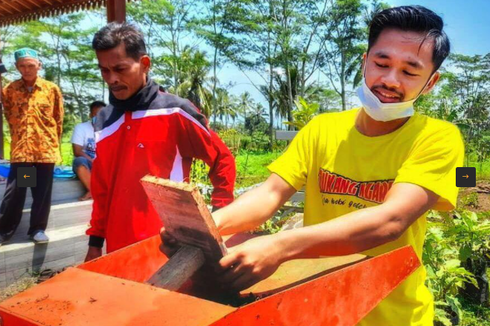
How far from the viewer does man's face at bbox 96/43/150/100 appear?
214cm

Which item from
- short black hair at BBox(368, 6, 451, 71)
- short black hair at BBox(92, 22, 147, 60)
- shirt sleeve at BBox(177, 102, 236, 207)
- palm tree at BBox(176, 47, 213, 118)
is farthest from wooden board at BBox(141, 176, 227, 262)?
palm tree at BBox(176, 47, 213, 118)

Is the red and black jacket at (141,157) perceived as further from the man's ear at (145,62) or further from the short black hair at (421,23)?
the short black hair at (421,23)

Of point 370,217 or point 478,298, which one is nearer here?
point 370,217

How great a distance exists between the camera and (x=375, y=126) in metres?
1.34

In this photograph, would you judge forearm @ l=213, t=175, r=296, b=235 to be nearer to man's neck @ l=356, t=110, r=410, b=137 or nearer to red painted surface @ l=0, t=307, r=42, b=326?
man's neck @ l=356, t=110, r=410, b=137

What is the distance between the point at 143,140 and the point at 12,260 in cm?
330

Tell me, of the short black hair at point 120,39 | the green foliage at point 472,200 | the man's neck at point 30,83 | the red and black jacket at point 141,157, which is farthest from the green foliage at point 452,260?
the green foliage at point 472,200

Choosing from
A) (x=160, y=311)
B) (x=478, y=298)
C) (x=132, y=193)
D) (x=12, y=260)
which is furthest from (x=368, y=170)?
(x=12, y=260)

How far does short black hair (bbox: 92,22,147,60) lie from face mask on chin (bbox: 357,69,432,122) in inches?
48.6

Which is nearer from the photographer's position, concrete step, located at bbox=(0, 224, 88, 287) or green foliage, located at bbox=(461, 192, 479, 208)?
concrete step, located at bbox=(0, 224, 88, 287)

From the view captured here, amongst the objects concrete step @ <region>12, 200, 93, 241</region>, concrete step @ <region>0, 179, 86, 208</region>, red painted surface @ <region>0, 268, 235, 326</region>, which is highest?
red painted surface @ <region>0, 268, 235, 326</region>

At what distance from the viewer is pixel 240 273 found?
3.33 feet

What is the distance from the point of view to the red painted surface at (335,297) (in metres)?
0.86

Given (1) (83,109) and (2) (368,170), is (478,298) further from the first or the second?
(1) (83,109)
